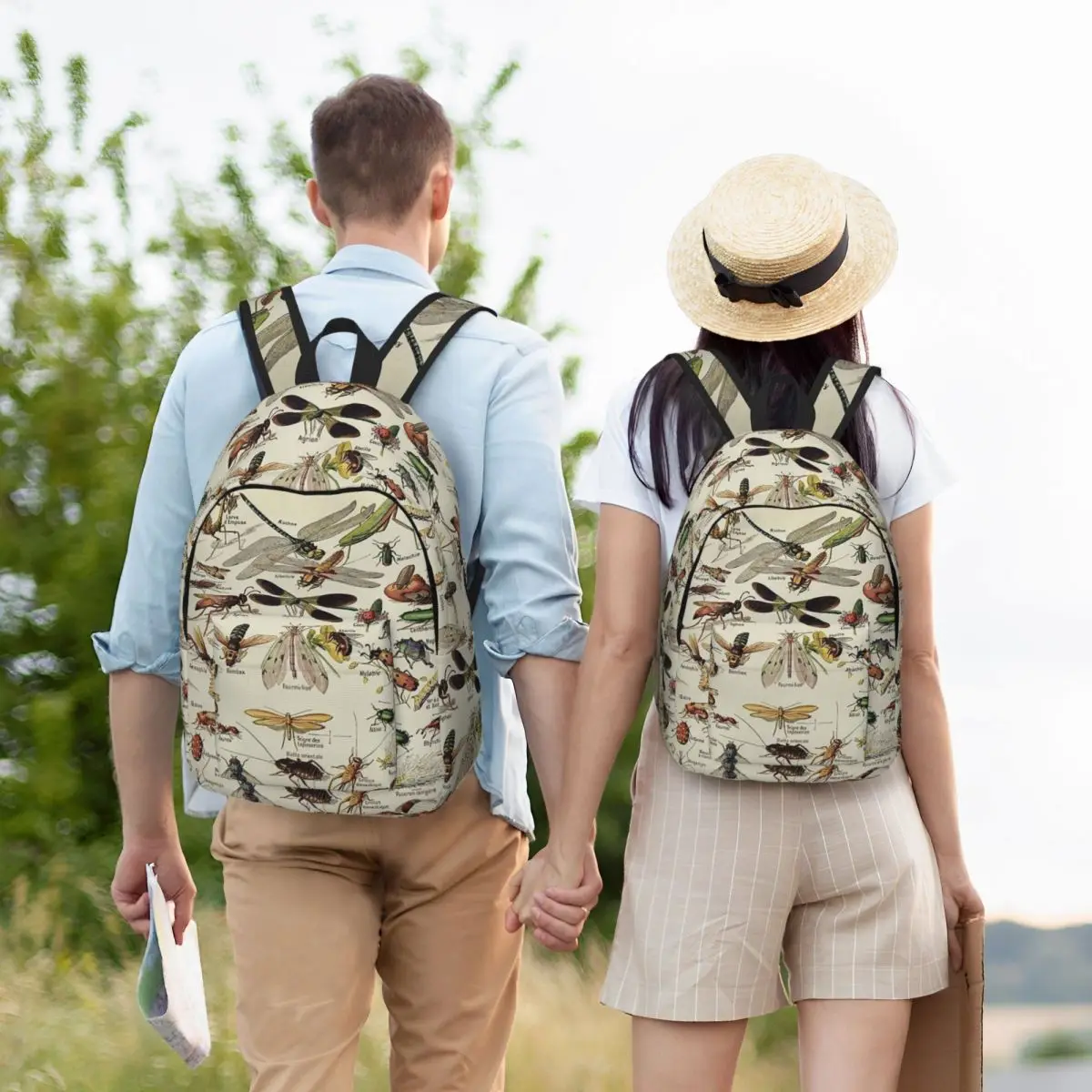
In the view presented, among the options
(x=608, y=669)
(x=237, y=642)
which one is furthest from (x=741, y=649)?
(x=237, y=642)

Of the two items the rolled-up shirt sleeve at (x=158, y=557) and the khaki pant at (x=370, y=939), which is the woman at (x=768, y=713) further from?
the rolled-up shirt sleeve at (x=158, y=557)

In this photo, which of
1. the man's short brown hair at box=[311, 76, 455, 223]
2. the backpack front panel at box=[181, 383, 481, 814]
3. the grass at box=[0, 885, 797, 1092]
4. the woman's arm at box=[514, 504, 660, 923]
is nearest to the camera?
the backpack front panel at box=[181, 383, 481, 814]

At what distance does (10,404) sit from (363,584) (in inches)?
182

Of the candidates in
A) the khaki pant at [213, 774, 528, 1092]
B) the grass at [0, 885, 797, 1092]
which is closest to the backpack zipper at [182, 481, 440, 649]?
the khaki pant at [213, 774, 528, 1092]

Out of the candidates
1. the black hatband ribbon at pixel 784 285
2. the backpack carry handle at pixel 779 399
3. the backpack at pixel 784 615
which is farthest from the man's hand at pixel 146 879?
the black hatband ribbon at pixel 784 285

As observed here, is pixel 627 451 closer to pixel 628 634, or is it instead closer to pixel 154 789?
pixel 628 634

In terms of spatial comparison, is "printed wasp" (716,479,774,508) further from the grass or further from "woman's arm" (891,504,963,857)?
the grass

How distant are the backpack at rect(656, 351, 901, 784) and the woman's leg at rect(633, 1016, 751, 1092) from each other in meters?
0.35

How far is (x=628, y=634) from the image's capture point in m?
1.95

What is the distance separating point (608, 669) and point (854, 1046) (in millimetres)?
600

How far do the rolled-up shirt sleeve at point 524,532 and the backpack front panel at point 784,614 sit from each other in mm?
234

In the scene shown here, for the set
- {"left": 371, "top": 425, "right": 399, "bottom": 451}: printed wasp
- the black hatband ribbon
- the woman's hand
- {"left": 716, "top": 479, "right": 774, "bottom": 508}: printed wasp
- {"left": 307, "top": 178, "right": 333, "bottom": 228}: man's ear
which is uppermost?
{"left": 307, "top": 178, "right": 333, "bottom": 228}: man's ear

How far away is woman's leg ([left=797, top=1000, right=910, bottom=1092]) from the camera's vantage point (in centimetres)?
187

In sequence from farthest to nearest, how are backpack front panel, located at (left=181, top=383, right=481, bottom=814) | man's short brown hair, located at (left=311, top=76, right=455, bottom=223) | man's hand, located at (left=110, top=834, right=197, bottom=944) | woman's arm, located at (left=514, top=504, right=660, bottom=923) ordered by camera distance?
man's hand, located at (left=110, top=834, right=197, bottom=944)
man's short brown hair, located at (left=311, top=76, right=455, bottom=223)
woman's arm, located at (left=514, top=504, right=660, bottom=923)
backpack front panel, located at (left=181, top=383, right=481, bottom=814)
